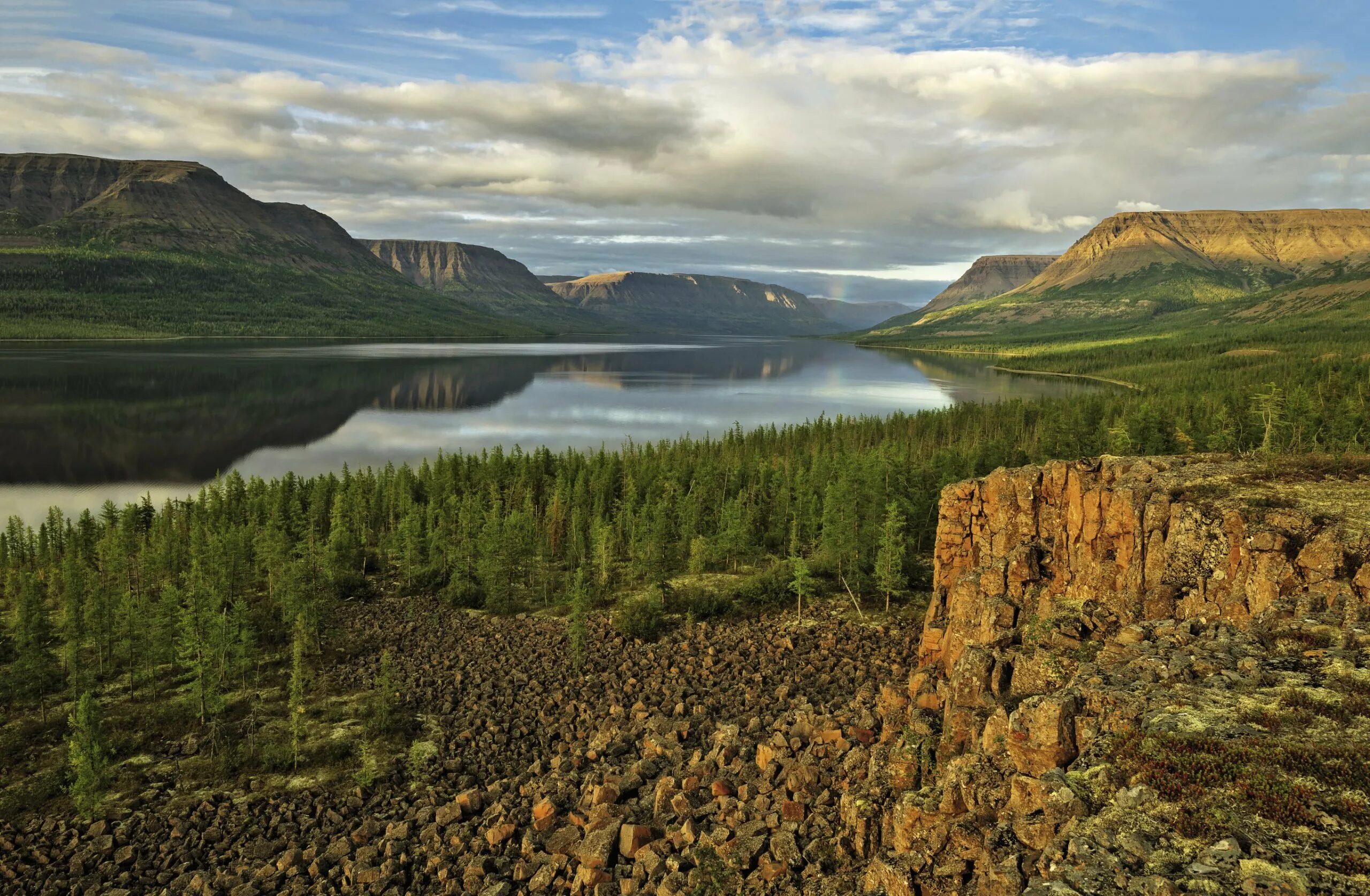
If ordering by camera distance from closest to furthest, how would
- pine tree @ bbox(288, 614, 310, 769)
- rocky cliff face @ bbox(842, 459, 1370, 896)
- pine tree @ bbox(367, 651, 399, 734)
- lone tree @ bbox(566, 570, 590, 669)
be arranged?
rocky cliff face @ bbox(842, 459, 1370, 896), pine tree @ bbox(288, 614, 310, 769), pine tree @ bbox(367, 651, 399, 734), lone tree @ bbox(566, 570, 590, 669)

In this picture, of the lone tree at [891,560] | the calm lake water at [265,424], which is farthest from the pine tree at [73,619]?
the calm lake water at [265,424]

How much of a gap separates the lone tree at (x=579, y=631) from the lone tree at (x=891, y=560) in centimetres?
1799

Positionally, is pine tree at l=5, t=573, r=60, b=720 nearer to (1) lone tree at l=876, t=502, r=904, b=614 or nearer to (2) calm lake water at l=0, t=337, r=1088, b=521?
(1) lone tree at l=876, t=502, r=904, b=614

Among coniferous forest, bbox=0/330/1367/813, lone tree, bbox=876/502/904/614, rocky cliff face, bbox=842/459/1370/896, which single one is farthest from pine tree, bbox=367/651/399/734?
lone tree, bbox=876/502/904/614

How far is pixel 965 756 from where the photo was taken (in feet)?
54.0

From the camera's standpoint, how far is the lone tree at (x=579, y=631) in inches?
1539

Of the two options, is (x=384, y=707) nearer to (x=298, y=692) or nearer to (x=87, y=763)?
(x=298, y=692)

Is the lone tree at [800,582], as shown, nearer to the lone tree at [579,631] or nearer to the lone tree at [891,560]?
the lone tree at [891,560]

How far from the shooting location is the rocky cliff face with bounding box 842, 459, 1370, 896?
10938 millimetres

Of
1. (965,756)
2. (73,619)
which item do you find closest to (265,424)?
(73,619)

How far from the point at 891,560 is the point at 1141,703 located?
31.0 m

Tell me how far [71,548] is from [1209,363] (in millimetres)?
230121

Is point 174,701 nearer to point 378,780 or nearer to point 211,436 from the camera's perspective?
point 378,780

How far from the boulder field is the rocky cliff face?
6 centimetres
